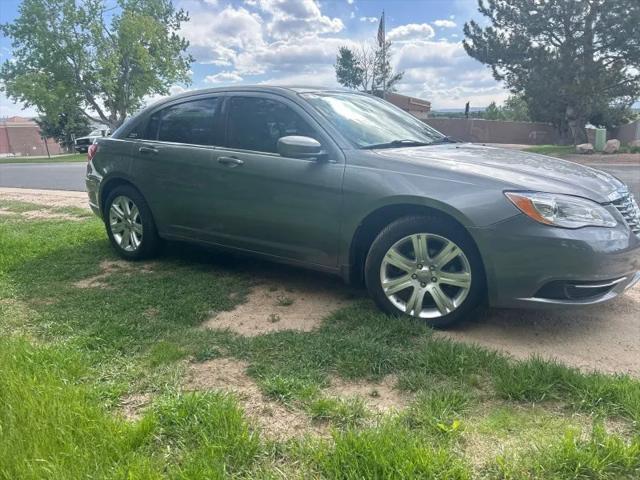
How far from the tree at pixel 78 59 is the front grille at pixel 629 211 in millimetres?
37513

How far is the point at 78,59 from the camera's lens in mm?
36625

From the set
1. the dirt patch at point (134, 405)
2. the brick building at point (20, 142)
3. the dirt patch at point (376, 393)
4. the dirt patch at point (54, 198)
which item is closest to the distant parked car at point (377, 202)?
the dirt patch at point (376, 393)

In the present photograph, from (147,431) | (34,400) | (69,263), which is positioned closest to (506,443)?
(147,431)

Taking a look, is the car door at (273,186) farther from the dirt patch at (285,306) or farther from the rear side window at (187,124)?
the dirt patch at (285,306)

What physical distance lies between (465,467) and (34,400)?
77.1 inches

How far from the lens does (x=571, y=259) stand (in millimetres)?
3062

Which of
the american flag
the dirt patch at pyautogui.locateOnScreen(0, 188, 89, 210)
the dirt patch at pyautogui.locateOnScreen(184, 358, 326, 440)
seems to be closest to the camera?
the dirt patch at pyautogui.locateOnScreen(184, 358, 326, 440)

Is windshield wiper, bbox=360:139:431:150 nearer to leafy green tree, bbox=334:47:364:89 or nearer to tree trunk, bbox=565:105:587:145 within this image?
tree trunk, bbox=565:105:587:145

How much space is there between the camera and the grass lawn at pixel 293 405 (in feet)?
6.83

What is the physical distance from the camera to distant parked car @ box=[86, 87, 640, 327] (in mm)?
3162

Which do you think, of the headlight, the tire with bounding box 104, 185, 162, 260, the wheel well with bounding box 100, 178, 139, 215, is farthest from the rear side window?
the headlight

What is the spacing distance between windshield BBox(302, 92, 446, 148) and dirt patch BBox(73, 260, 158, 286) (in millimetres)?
2276

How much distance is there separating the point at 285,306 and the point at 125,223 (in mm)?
2218

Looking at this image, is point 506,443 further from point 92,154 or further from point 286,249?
point 92,154
